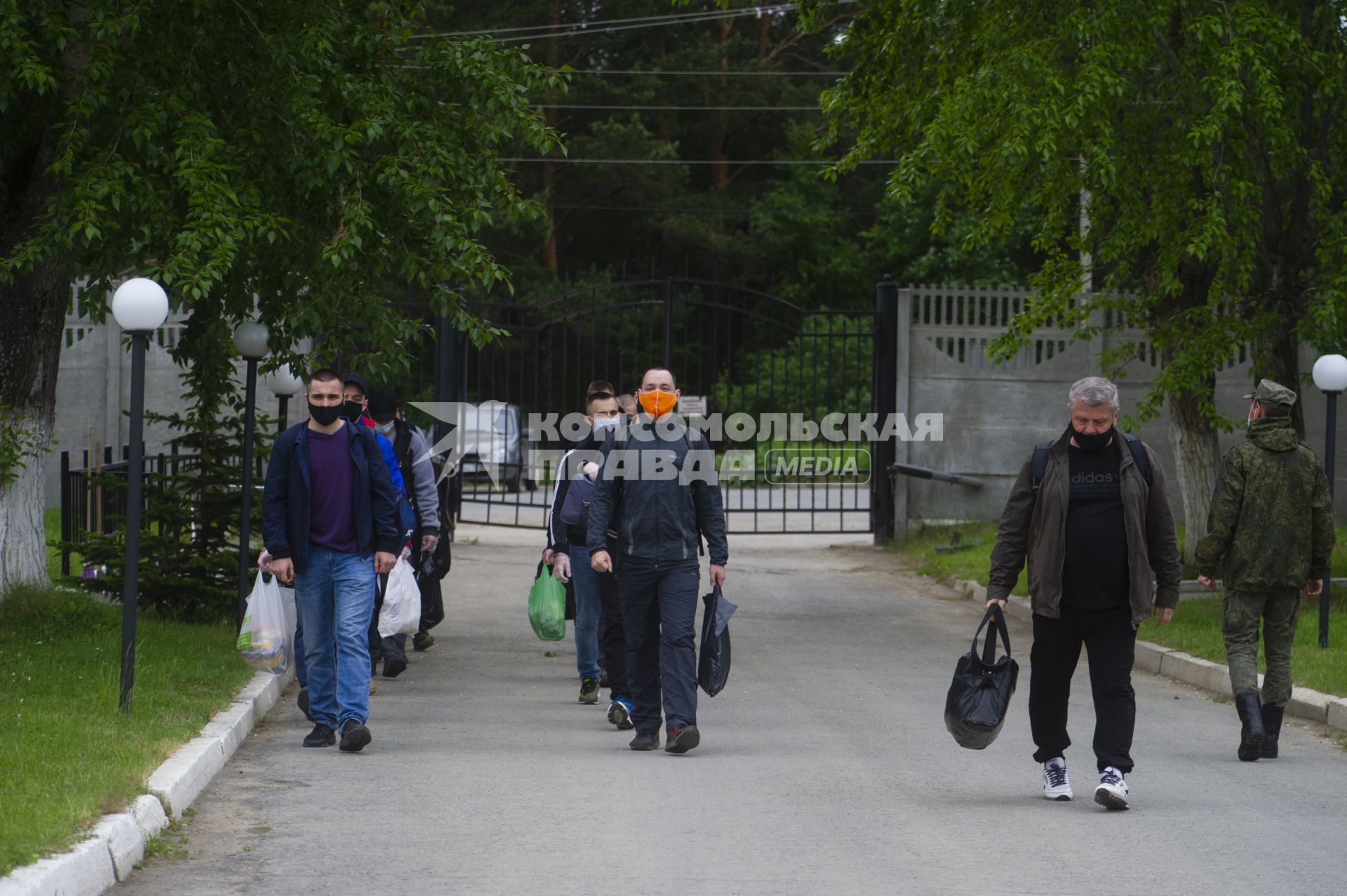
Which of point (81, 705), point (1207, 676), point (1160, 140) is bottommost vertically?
point (1207, 676)

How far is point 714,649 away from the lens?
27.8ft

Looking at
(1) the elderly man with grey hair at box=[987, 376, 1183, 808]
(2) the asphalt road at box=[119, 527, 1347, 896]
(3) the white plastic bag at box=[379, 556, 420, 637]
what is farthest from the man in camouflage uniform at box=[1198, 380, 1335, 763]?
(3) the white plastic bag at box=[379, 556, 420, 637]

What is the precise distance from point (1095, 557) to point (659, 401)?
2510 mm

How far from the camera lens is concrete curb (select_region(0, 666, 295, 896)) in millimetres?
5031

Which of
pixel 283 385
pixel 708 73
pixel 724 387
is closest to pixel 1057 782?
pixel 283 385

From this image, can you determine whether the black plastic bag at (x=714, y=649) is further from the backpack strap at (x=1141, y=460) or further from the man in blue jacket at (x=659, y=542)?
the backpack strap at (x=1141, y=460)

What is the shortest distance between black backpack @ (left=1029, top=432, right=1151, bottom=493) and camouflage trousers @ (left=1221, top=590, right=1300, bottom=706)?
196cm

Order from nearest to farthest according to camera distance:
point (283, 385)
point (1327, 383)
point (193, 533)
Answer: point (1327, 383) < point (283, 385) < point (193, 533)

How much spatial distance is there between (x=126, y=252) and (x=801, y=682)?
543 centimetres

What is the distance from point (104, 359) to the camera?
20750mm

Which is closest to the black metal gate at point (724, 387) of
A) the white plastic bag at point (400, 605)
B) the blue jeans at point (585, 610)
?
the blue jeans at point (585, 610)

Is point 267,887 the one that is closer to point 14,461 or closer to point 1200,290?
point 14,461

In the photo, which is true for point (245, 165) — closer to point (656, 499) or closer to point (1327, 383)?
point (656, 499)

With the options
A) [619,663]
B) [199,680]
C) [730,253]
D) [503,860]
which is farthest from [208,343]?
[730,253]
